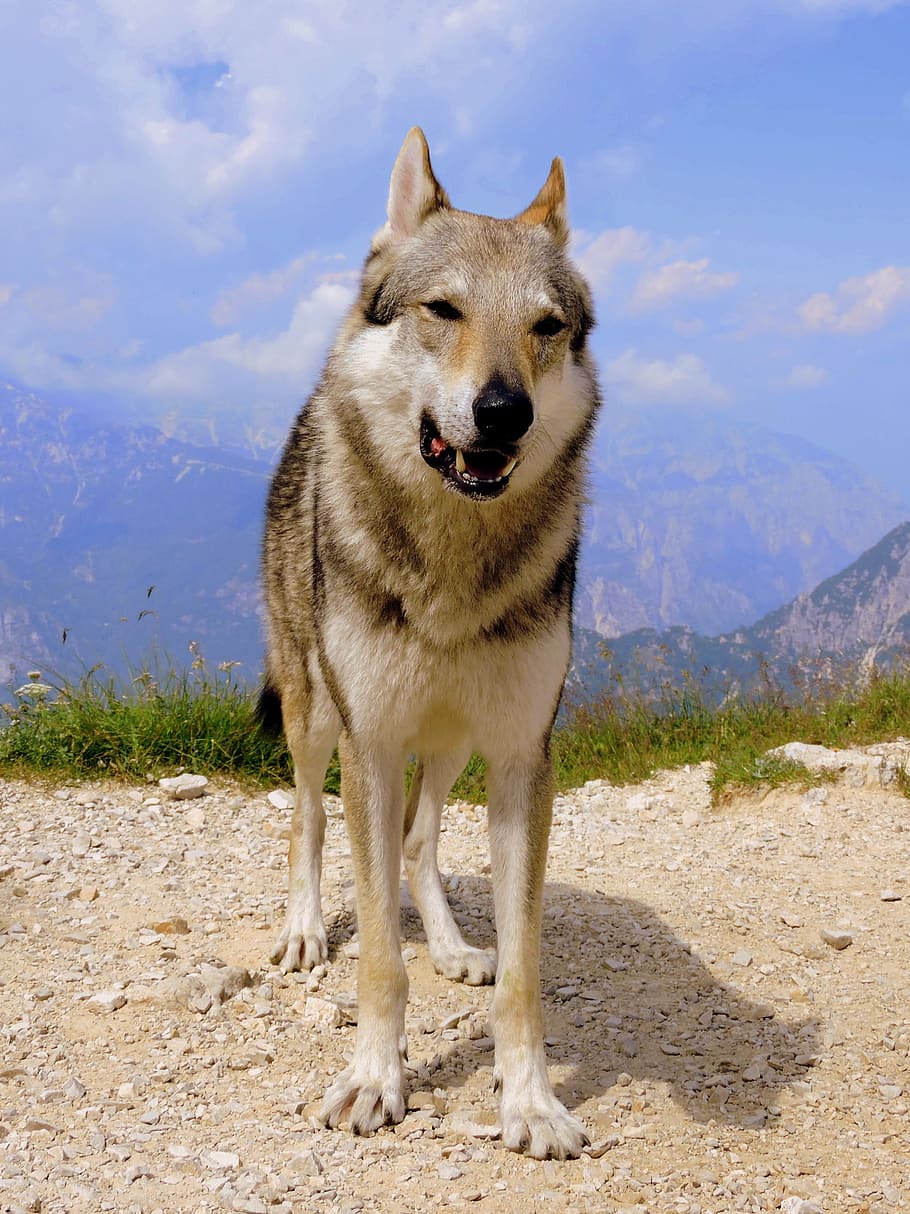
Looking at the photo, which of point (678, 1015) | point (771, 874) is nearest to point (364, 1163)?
point (678, 1015)

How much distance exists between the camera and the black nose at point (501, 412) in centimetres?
279

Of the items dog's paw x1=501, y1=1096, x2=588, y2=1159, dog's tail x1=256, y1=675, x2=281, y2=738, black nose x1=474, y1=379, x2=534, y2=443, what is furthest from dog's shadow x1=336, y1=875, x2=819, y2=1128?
black nose x1=474, y1=379, x2=534, y2=443

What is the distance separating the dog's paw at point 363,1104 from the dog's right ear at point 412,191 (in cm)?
267

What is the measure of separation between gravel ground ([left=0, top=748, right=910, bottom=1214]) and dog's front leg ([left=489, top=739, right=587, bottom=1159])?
15 centimetres

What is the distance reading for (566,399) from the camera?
3.22 m

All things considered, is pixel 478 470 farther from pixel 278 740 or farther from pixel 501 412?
pixel 278 740

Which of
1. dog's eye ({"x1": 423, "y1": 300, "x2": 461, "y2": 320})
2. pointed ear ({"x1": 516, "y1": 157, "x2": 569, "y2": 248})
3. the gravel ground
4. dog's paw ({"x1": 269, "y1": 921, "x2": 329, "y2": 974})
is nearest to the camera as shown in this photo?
the gravel ground

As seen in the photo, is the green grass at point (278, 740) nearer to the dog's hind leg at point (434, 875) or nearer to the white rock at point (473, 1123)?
the dog's hind leg at point (434, 875)

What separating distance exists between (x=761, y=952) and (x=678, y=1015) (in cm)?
76

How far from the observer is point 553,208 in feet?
12.0

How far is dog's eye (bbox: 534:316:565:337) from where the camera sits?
3.14 meters

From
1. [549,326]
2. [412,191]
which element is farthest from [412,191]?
[549,326]

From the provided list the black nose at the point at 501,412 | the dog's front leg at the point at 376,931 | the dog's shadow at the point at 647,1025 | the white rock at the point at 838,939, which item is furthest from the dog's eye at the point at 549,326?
the white rock at the point at 838,939

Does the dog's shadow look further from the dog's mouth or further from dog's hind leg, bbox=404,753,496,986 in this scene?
the dog's mouth
